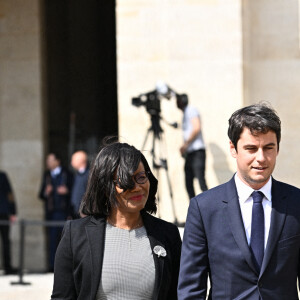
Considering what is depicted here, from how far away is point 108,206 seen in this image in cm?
470

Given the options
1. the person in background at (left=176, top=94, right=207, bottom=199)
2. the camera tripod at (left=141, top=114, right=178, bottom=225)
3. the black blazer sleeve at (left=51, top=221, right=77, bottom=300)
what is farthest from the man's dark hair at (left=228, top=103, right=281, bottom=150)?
the person in background at (left=176, top=94, right=207, bottom=199)

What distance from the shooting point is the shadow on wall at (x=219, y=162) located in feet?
41.3

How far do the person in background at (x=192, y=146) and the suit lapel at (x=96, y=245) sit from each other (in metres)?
7.07

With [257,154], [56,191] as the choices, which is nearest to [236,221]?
[257,154]

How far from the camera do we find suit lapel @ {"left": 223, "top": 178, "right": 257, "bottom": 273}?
4.46 meters

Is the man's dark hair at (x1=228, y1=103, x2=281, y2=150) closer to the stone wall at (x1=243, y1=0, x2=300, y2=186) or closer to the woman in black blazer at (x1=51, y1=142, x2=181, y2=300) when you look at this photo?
the woman in black blazer at (x1=51, y1=142, x2=181, y2=300)

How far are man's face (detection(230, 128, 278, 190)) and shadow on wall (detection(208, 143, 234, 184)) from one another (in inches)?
317

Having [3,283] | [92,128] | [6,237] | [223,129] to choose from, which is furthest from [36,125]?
[3,283]

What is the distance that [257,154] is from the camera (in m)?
4.44

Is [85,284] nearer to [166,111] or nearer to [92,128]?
[166,111]

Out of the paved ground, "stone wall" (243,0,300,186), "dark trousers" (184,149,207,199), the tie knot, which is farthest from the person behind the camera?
"stone wall" (243,0,300,186)

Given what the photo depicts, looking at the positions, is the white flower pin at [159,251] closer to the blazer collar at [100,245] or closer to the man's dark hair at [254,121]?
the blazer collar at [100,245]

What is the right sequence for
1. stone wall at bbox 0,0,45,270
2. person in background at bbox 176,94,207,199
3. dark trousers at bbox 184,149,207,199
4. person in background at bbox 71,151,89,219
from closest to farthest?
1. person in background at bbox 176,94,207,199
2. dark trousers at bbox 184,149,207,199
3. person in background at bbox 71,151,89,219
4. stone wall at bbox 0,0,45,270

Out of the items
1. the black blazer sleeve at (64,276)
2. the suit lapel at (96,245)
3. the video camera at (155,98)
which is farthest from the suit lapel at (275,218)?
the video camera at (155,98)
